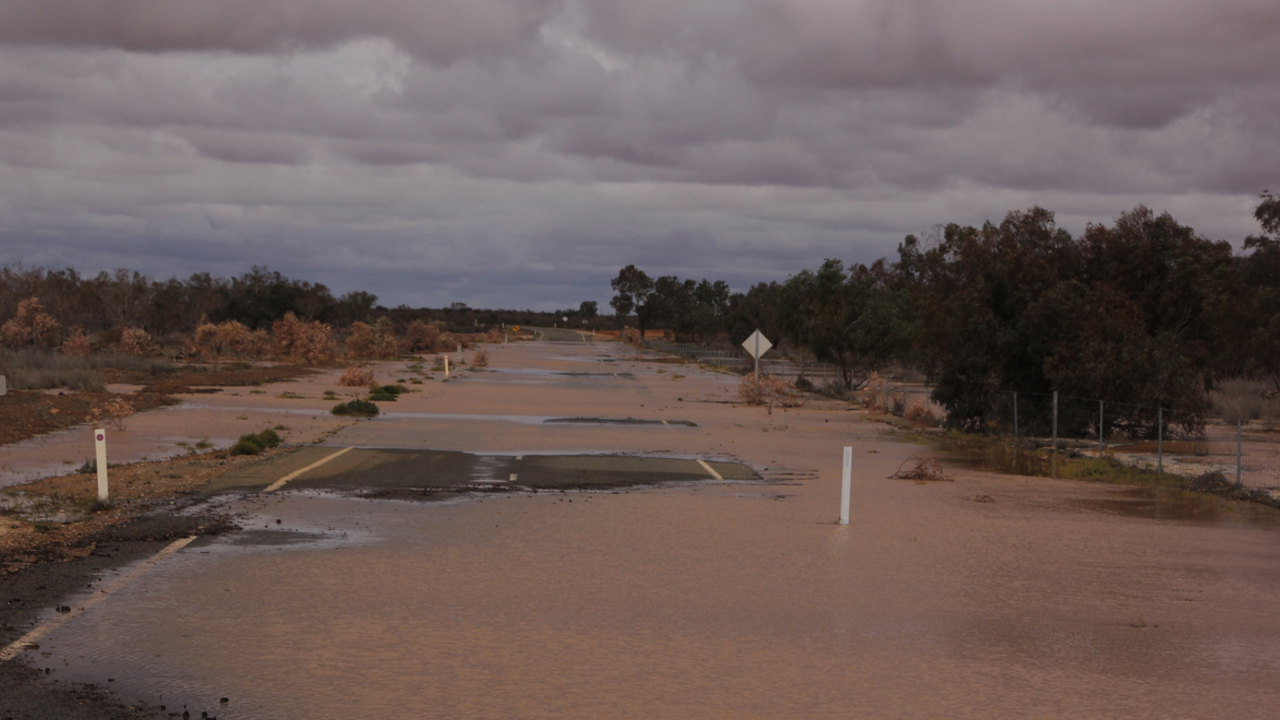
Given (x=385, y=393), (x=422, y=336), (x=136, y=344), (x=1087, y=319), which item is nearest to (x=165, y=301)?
(x=422, y=336)

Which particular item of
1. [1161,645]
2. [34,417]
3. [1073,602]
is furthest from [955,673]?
[34,417]

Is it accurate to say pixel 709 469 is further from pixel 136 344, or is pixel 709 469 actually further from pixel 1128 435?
pixel 136 344

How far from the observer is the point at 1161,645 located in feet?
30.0

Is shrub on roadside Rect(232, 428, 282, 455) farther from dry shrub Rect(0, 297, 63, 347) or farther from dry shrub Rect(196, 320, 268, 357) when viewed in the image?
dry shrub Rect(0, 297, 63, 347)

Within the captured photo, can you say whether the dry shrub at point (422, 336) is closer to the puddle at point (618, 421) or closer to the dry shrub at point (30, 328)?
the dry shrub at point (30, 328)

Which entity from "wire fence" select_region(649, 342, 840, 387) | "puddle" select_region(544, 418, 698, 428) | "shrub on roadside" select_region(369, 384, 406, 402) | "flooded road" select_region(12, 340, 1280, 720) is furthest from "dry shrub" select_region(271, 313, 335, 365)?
"flooded road" select_region(12, 340, 1280, 720)

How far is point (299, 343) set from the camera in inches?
2790

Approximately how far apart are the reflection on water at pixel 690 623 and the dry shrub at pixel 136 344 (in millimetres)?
54323

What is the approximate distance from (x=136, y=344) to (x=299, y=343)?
31.5 feet

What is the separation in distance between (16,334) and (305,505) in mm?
59513

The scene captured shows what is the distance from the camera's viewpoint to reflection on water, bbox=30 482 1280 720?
7555 millimetres

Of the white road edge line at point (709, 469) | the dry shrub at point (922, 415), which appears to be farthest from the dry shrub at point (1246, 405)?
the white road edge line at point (709, 469)

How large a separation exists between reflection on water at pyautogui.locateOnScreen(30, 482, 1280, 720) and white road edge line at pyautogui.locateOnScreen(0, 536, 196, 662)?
18 centimetres

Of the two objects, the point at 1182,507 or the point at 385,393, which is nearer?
the point at 1182,507
